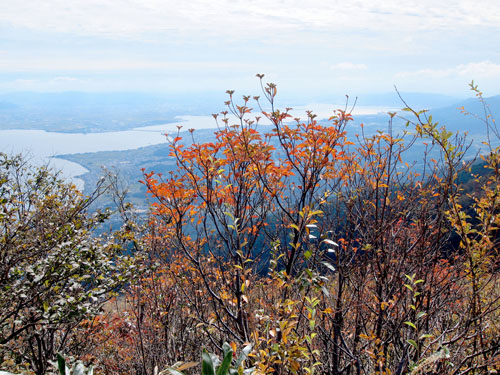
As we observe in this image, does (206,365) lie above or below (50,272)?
above

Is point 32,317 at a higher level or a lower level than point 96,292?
lower

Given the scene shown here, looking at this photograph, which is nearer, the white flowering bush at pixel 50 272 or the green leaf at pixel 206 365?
the green leaf at pixel 206 365

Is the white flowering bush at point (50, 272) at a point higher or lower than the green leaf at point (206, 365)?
lower

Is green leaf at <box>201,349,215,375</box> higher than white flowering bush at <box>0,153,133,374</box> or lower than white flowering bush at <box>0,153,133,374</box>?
higher

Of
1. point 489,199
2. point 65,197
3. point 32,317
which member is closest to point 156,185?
point 32,317

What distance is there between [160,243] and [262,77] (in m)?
4.76

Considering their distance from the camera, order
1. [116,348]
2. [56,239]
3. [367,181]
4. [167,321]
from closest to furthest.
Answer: [56,239] → [367,181] → [167,321] → [116,348]

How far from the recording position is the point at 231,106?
4219mm

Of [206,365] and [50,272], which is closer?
[206,365]

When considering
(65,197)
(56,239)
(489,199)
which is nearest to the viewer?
(489,199)

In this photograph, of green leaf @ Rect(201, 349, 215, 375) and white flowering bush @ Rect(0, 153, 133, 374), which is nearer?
green leaf @ Rect(201, 349, 215, 375)

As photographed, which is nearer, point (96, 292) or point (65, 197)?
point (96, 292)

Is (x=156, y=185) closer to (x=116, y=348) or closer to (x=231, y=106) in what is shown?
(x=231, y=106)

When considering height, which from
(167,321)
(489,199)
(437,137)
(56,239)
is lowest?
(167,321)
